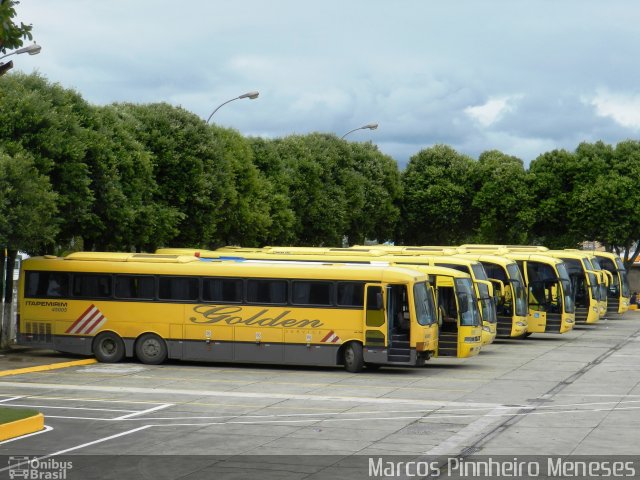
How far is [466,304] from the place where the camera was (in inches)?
1310

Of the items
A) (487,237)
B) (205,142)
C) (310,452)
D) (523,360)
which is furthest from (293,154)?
(310,452)

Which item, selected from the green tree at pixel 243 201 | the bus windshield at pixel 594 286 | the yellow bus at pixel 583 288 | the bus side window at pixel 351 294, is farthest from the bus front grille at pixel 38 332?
the bus windshield at pixel 594 286

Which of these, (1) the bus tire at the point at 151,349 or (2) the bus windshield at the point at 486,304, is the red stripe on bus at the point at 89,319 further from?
(2) the bus windshield at the point at 486,304

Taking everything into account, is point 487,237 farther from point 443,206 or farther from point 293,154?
point 293,154

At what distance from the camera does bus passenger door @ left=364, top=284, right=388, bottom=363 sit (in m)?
30.4

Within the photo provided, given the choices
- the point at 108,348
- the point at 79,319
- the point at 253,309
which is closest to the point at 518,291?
the point at 253,309

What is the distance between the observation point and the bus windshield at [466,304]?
33.0 metres

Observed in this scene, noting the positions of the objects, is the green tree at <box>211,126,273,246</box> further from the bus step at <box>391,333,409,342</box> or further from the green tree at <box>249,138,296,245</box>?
the bus step at <box>391,333,409,342</box>

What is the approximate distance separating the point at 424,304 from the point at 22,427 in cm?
1390

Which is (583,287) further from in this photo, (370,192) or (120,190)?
(370,192)

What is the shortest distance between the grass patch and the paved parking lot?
0.49 metres

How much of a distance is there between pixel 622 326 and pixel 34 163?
30.8 m

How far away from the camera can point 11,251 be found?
3462 cm

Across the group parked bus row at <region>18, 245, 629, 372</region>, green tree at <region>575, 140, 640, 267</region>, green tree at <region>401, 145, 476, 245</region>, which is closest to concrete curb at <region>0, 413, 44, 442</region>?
parked bus row at <region>18, 245, 629, 372</region>
